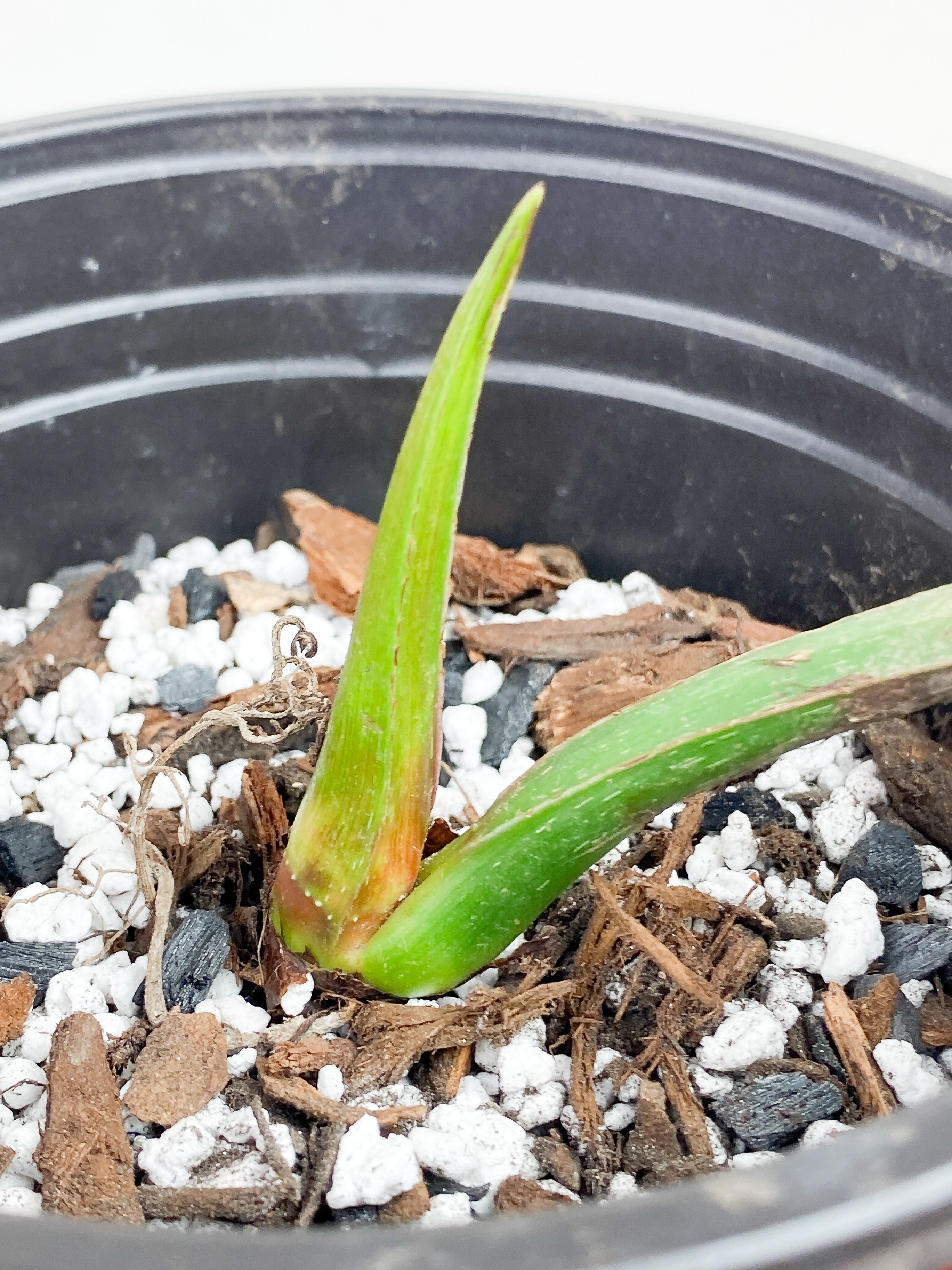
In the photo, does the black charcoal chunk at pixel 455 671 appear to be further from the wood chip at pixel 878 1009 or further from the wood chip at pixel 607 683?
the wood chip at pixel 878 1009

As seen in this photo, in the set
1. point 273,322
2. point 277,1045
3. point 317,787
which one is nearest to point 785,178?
point 273,322

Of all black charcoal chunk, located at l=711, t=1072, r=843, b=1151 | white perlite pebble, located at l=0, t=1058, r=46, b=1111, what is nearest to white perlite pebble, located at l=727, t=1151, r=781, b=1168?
black charcoal chunk, located at l=711, t=1072, r=843, b=1151

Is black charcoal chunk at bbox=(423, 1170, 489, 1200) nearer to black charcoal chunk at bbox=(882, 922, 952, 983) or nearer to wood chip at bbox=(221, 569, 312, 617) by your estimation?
black charcoal chunk at bbox=(882, 922, 952, 983)

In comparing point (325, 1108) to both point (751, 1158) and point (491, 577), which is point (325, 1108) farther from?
point (491, 577)

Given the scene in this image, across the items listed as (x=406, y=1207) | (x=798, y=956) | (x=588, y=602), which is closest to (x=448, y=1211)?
(x=406, y=1207)

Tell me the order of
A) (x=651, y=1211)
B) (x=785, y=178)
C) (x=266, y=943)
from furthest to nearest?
(x=785, y=178)
(x=266, y=943)
(x=651, y=1211)

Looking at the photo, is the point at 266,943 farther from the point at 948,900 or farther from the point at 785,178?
the point at 785,178
